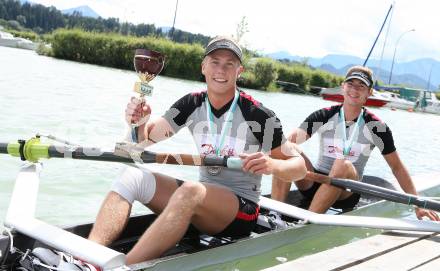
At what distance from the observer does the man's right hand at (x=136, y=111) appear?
9.30 feet

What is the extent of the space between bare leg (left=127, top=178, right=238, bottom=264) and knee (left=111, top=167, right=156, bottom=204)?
0.29 m

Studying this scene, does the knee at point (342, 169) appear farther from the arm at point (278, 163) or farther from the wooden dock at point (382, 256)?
the arm at point (278, 163)

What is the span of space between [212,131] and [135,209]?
2.63 m

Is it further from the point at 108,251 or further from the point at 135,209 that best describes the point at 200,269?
the point at 135,209

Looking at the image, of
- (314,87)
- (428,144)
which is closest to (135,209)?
(428,144)

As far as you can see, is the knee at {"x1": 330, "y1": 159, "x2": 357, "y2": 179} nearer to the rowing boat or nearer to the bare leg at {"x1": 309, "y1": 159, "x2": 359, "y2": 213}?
the bare leg at {"x1": 309, "y1": 159, "x2": 359, "y2": 213}

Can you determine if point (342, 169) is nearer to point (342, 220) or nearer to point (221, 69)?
point (342, 220)

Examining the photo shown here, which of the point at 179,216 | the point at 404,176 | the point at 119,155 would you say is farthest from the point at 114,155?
the point at 404,176

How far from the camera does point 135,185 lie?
2912 mm

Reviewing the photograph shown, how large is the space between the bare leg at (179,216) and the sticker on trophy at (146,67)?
565mm

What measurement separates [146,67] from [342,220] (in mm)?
2123

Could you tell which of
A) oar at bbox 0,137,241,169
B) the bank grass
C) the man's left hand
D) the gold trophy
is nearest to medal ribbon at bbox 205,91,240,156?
oar at bbox 0,137,241,169

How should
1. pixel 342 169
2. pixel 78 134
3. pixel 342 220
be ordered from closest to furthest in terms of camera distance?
pixel 342 220 → pixel 342 169 → pixel 78 134

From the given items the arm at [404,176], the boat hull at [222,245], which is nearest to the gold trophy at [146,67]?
the boat hull at [222,245]
